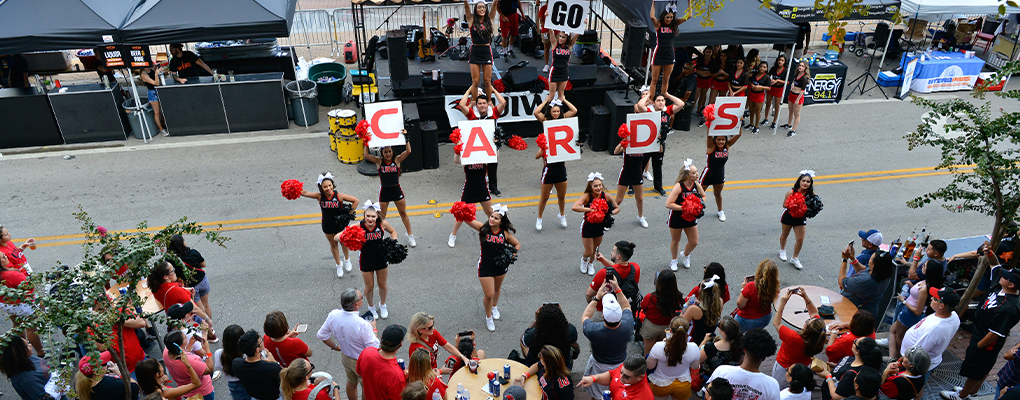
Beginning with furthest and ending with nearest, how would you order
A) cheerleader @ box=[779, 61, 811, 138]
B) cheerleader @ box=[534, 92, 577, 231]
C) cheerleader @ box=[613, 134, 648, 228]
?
cheerleader @ box=[779, 61, 811, 138], cheerleader @ box=[613, 134, 648, 228], cheerleader @ box=[534, 92, 577, 231]

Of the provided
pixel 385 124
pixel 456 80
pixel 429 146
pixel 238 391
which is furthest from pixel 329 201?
pixel 456 80

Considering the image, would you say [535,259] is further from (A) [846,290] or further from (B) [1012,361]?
(B) [1012,361]

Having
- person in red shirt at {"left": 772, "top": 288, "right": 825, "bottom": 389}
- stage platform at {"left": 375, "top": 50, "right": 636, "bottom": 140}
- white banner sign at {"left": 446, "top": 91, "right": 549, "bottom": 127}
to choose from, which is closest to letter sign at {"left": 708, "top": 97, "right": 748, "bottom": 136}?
stage platform at {"left": 375, "top": 50, "right": 636, "bottom": 140}

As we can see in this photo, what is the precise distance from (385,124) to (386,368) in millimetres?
5203

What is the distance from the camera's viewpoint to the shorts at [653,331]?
6964 millimetres

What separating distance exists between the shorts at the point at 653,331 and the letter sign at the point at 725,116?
14.0 ft

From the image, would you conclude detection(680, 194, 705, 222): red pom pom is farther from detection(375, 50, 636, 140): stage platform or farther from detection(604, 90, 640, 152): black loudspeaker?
detection(375, 50, 636, 140): stage platform

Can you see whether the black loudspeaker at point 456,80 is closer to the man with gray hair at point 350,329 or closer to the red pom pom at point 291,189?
the red pom pom at point 291,189

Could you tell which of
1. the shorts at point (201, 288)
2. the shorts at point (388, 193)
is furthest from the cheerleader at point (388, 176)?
the shorts at point (201, 288)

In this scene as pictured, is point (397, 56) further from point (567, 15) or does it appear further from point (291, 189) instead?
point (291, 189)

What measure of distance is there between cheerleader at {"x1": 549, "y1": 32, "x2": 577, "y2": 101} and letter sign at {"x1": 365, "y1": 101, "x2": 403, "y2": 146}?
138 inches

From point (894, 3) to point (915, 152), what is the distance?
12.3ft

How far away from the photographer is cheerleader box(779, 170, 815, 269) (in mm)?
8797

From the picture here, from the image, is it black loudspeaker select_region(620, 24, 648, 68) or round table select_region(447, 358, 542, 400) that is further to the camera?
black loudspeaker select_region(620, 24, 648, 68)
